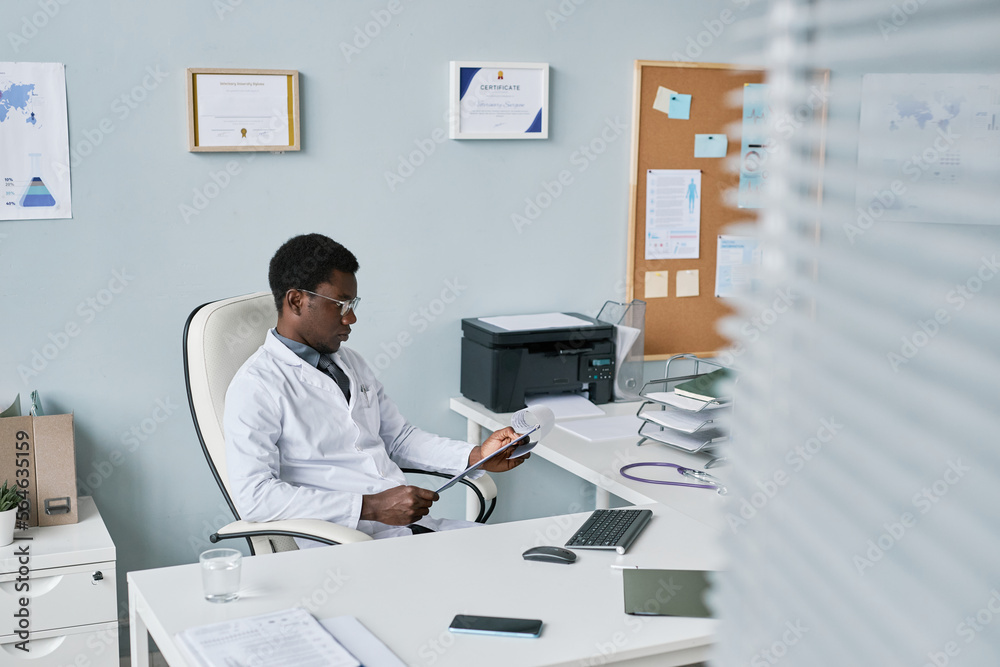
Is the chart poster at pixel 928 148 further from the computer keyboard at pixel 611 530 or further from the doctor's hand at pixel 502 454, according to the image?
the doctor's hand at pixel 502 454

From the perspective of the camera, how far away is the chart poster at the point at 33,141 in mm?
2570

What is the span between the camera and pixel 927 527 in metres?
0.29

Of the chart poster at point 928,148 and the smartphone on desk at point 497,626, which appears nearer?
the chart poster at point 928,148

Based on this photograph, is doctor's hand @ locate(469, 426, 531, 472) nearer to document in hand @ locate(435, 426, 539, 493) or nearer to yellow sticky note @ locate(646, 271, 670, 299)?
document in hand @ locate(435, 426, 539, 493)

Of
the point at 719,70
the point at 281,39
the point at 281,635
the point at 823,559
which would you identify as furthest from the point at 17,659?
the point at 719,70

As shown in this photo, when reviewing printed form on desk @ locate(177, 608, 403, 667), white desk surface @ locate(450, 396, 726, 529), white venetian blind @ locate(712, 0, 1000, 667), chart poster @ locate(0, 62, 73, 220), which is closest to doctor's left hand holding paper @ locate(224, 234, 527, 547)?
white desk surface @ locate(450, 396, 726, 529)

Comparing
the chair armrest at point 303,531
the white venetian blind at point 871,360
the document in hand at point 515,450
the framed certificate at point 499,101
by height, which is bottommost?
the chair armrest at point 303,531

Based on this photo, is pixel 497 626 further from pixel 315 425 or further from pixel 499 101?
pixel 499 101

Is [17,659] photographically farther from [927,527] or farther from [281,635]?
[927,527]

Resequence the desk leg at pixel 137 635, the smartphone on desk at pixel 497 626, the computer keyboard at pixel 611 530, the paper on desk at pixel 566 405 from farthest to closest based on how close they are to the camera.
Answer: the paper on desk at pixel 566 405 < the computer keyboard at pixel 611 530 < the desk leg at pixel 137 635 < the smartphone on desk at pixel 497 626

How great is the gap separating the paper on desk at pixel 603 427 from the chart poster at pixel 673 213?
0.79 m

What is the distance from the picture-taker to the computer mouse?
169cm

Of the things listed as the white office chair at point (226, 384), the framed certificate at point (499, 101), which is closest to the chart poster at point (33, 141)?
the white office chair at point (226, 384)

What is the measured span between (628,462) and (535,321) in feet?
2.72
